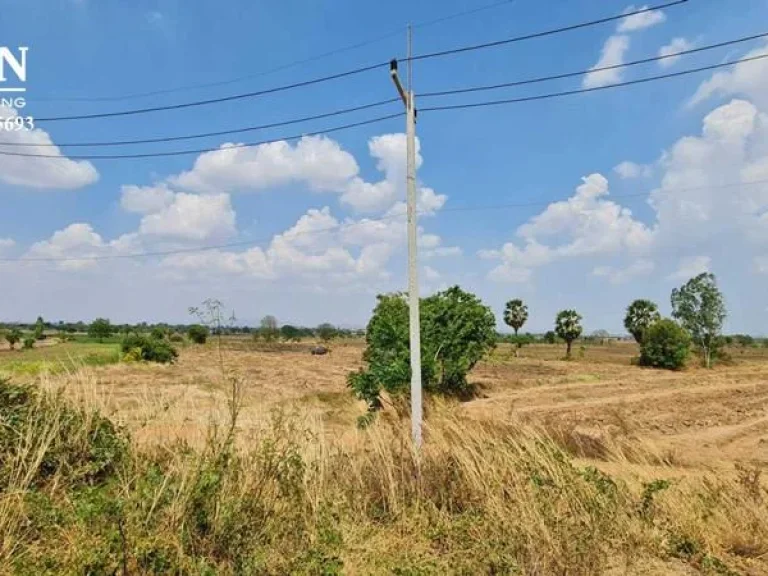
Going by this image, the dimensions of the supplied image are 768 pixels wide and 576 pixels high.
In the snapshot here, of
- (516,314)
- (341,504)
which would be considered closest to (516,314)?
(516,314)

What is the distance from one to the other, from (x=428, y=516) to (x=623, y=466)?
3.15 m

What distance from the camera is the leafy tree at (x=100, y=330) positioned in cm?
5669

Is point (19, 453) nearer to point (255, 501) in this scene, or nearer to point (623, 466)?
point (255, 501)

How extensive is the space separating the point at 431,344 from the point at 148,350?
27.0m

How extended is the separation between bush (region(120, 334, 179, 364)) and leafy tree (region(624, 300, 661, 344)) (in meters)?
38.9

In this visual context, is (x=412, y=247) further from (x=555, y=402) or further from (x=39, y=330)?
(x=39, y=330)

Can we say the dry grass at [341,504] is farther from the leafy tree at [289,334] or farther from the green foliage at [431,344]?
the leafy tree at [289,334]

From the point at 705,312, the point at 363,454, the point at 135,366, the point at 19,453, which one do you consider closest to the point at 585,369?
the point at 705,312

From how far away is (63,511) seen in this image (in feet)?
12.2

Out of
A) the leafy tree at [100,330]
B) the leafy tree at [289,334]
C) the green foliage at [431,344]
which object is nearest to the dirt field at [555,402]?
the green foliage at [431,344]

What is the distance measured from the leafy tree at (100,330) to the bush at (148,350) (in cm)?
2326

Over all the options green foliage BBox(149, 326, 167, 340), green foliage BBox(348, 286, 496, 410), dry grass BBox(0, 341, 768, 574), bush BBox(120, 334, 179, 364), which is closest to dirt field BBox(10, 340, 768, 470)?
dry grass BBox(0, 341, 768, 574)

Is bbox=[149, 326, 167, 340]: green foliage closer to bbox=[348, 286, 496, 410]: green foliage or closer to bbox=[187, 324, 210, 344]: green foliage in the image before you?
bbox=[348, 286, 496, 410]: green foliage

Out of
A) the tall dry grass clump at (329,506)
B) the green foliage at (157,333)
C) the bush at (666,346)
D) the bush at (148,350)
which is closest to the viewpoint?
the tall dry grass clump at (329,506)
